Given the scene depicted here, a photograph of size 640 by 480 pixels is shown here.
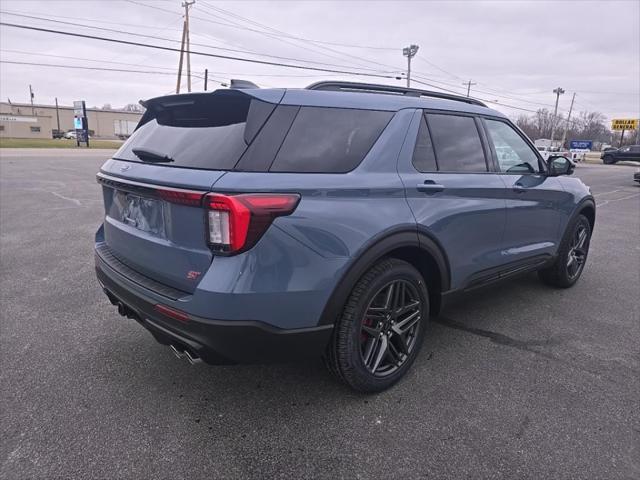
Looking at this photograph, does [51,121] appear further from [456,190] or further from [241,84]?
[456,190]

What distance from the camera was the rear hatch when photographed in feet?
7.10

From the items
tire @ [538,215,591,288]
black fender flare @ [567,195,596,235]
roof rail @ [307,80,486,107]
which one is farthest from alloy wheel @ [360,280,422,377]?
black fender flare @ [567,195,596,235]

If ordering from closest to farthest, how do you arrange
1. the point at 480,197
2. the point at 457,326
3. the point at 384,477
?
the point at 384,477
the point at 480,197
the point at 457,326

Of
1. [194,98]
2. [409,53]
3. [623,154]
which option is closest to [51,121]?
[409,53]

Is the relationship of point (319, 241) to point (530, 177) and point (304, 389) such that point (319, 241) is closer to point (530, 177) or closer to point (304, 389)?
point (304, 389)

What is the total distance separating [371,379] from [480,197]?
1516 mm

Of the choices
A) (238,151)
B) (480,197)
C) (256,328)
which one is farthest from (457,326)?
(238,151)

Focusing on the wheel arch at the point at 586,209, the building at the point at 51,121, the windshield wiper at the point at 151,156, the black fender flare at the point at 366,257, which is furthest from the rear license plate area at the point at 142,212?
the building at the point at 51,121

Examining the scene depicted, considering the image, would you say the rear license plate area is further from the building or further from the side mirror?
the building

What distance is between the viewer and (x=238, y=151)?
2.18 metres

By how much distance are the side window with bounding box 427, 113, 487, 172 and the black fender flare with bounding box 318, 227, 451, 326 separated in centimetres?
58

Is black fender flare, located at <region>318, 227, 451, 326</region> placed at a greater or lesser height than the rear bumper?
greater

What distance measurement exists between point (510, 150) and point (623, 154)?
44864mm

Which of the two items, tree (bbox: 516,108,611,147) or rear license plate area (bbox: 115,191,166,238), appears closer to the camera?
rear license plate area (bbox: 115,191,166,238)
